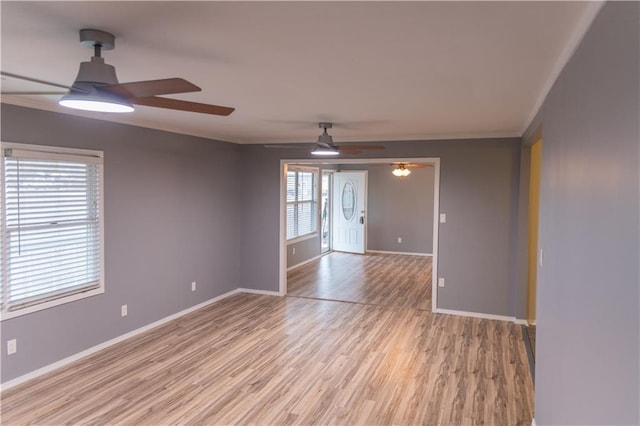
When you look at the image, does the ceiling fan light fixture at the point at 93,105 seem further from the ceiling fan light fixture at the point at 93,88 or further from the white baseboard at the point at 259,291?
the white baseboard at the point at 259,291

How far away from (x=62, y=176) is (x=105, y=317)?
4.91 feet

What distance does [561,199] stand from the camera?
2.24 m

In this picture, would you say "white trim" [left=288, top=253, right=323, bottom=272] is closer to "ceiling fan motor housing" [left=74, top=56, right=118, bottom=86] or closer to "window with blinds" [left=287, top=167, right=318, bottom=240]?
"window with blinds" [left=287, top=167, right=318, bottom=240]

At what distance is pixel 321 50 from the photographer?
223 centimetres

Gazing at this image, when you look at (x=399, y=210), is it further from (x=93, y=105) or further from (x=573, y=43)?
(x=93, y=105)

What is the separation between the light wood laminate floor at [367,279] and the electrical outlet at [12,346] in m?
3.76

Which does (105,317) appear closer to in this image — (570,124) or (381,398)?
(381,398)

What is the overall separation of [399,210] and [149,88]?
8.90 m

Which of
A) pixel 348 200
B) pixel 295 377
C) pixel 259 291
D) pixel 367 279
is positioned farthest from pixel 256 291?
pixel 348 200

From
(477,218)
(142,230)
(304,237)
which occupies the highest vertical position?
(477,218)

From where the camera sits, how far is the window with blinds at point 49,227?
348cm

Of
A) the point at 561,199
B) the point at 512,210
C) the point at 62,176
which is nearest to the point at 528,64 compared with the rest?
the point at 561,199

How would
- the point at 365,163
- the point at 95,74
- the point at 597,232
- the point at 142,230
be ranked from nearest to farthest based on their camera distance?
1. the point at 597,232
2. the point at 95,74
3. the point at 142,230
4. the point at 365,163

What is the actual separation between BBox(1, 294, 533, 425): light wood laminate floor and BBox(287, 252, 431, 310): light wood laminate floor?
1.07 m
